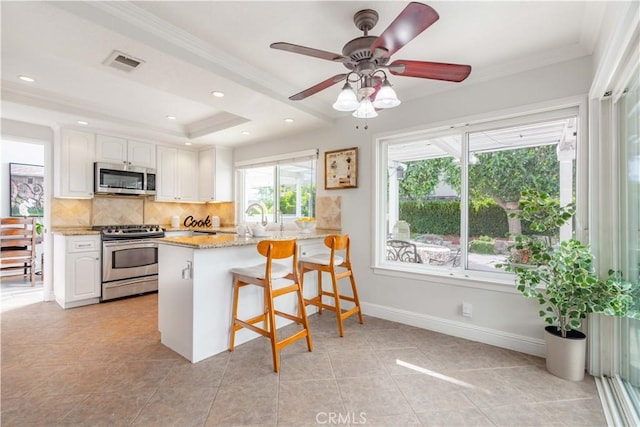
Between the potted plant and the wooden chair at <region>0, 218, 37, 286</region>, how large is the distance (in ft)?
21.5

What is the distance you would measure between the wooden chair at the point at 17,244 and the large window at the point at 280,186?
3.28 m

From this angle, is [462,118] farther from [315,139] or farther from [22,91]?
[22,91]

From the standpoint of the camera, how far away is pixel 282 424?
1636 millimetres

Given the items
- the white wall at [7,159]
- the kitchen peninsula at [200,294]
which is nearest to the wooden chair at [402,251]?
the kitchen peninsula at [200,294]

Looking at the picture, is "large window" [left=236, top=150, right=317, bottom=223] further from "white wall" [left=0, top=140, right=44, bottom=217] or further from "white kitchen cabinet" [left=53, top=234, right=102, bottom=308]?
"white wall" [left=0, top=140, right=44, bottom=217]

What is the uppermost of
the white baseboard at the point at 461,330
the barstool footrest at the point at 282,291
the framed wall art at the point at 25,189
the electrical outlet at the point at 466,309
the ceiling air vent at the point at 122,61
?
the ceiling air vent at the point at 122,61

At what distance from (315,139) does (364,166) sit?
87cm

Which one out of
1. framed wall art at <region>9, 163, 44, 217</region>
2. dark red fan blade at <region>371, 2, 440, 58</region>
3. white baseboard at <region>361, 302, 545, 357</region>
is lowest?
white baseboard at <region>361, 302, 545, 357</region>

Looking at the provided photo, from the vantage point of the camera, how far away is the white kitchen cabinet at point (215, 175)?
16.2 feet

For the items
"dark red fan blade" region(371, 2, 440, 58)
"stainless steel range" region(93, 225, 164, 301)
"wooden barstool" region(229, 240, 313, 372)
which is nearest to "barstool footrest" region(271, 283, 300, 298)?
"wooden barstool" region(229, 240, 313, 372)

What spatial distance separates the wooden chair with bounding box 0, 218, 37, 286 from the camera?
460 centimetres

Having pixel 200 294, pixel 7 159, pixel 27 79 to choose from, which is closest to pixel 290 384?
pixel 200 294

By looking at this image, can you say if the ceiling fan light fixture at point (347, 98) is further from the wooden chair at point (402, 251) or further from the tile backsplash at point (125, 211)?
the tile backsplash at point (125, 211)

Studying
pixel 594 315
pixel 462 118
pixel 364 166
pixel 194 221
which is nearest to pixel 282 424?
pixel 594 315
